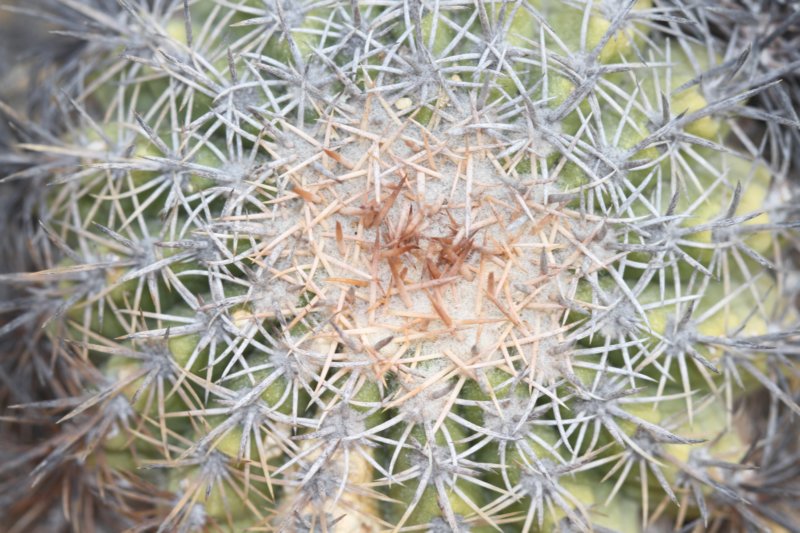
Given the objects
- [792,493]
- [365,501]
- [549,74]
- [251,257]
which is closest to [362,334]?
[251,257]

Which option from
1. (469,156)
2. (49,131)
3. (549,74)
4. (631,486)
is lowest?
(631,486)

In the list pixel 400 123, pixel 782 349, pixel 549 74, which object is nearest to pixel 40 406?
pixel 400 123

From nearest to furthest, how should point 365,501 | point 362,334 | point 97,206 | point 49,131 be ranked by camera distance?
point 362,334 → point 365,501 → point 97,206 → point 49,131

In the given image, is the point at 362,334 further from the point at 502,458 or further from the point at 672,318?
the point at 672,318

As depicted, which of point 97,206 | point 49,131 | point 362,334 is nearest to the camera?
point 362,334

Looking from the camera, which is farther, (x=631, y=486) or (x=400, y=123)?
(x=631, y=486)

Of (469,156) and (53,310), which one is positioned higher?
(469,156)
